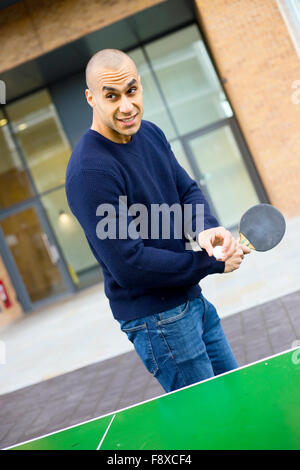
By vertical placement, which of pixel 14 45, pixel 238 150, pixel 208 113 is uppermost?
pixel 14 45

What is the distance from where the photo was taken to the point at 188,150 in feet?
45.2

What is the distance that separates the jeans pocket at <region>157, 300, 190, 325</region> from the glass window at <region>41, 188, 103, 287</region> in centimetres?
1224

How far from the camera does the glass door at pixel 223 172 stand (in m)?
13.6

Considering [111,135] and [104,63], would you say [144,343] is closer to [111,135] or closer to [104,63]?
[111,135]

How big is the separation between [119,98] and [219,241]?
608mm

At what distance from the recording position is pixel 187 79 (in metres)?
13.7

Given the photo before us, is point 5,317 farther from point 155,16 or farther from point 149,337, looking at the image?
point 149,337

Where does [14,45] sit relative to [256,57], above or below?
above

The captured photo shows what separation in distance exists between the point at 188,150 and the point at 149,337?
39.1 feet

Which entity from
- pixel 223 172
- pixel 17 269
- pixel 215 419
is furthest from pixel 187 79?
pixel 215 419

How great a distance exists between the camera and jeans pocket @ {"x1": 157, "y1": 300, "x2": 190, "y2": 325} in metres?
2.12

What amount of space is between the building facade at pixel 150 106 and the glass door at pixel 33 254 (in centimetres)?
3

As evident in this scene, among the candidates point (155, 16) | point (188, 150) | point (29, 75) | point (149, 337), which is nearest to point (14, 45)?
point (29, 75)

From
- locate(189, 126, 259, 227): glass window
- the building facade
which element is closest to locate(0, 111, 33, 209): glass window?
the building facade
